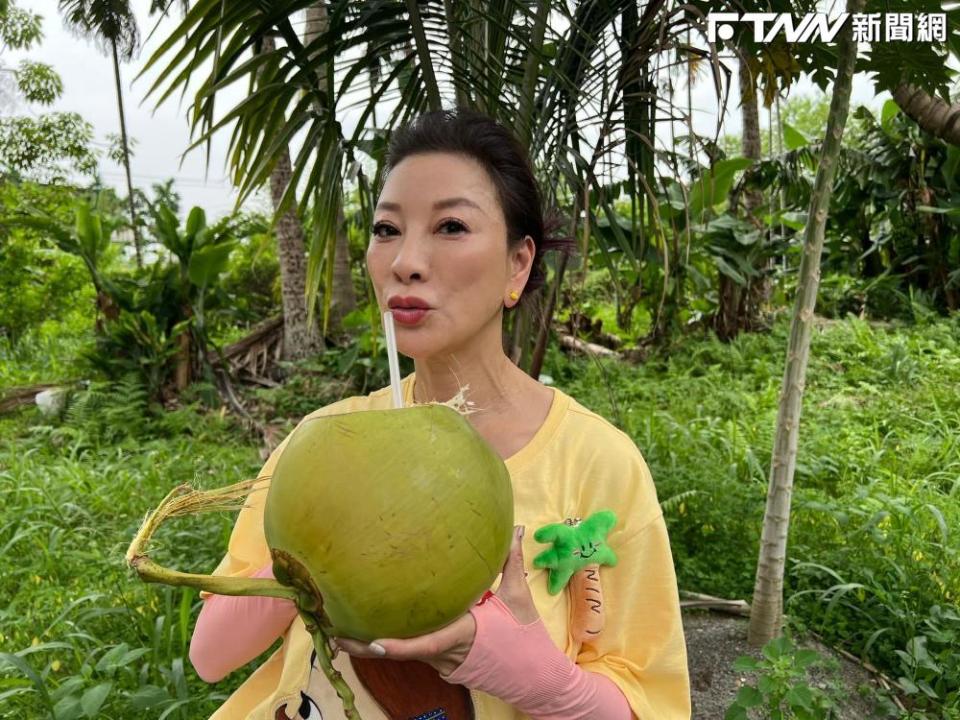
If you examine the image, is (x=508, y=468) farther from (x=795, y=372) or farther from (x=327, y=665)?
(x=795, y=372)

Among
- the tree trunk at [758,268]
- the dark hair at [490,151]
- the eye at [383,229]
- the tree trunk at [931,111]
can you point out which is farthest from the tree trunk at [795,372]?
the tree trunk at [758,268]

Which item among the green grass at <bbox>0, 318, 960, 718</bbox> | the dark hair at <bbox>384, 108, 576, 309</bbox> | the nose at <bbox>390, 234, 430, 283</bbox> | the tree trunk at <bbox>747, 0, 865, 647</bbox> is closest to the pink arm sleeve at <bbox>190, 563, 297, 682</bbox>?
the green grass at <bbox>0, 318, 960, 718</bbox>

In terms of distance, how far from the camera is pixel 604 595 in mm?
1000

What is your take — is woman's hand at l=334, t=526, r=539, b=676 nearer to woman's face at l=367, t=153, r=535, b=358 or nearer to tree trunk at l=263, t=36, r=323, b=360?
Result: woman's face at l=367, t=153, r=535, b=358

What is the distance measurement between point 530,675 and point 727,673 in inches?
63.8

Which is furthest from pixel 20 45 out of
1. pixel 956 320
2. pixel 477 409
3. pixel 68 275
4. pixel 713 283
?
pixel 477 409

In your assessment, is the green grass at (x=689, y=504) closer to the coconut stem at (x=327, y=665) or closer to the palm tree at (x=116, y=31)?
the coconut stem at (x=327, y=665)

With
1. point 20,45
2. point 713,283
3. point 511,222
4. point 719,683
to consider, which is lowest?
point 719,683

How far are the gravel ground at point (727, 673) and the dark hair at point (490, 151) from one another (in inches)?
60.9

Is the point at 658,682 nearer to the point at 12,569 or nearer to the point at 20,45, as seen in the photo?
the point at 12,569

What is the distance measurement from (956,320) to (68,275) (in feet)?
30.3

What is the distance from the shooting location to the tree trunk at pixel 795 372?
6.09 feet

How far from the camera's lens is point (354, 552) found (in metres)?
0.59

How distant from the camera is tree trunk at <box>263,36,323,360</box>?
607 centimetres
